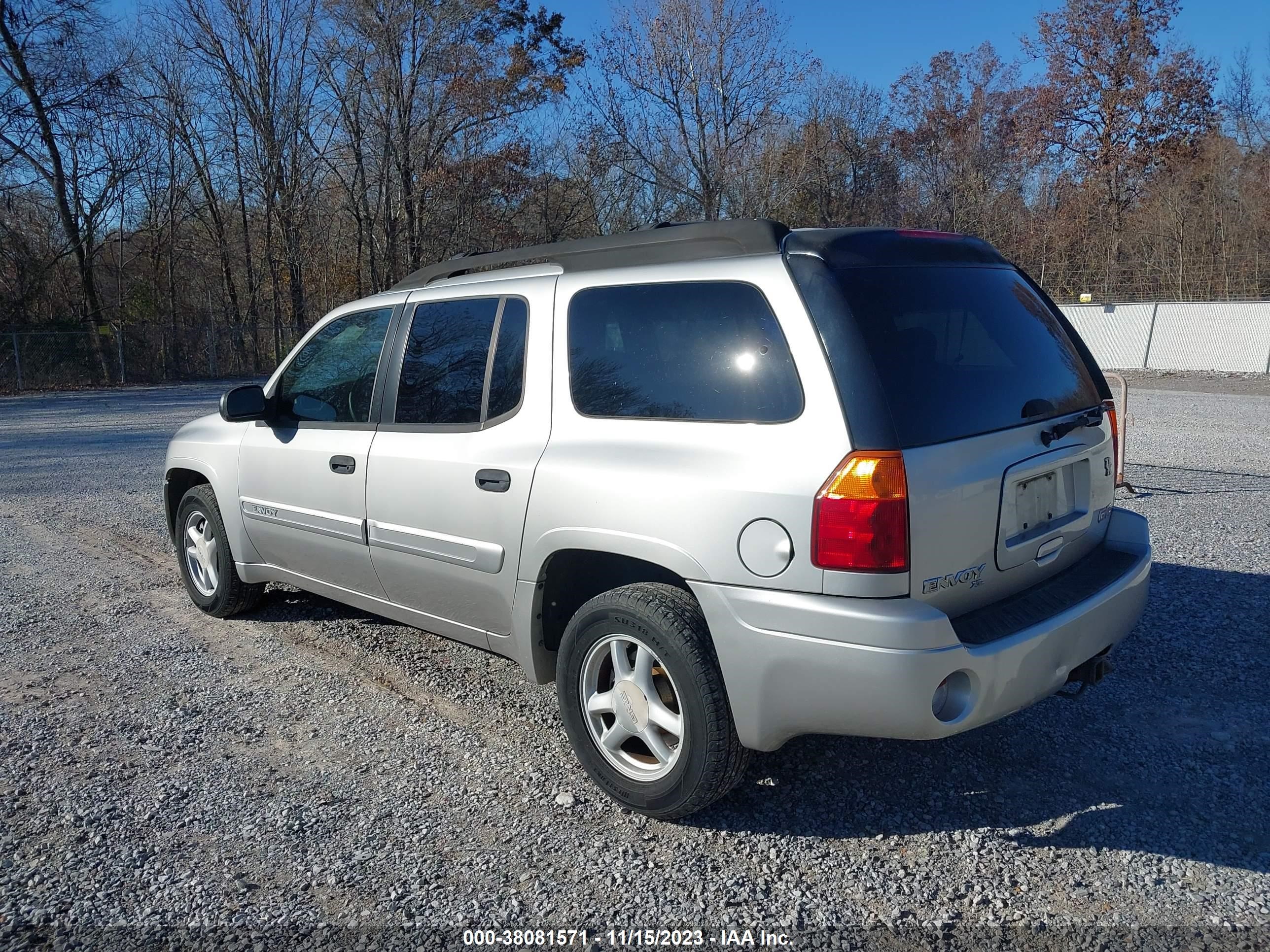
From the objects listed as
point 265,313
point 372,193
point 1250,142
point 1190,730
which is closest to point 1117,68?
point 1250,142

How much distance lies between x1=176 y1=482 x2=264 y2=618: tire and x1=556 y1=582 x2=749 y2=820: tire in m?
2.69

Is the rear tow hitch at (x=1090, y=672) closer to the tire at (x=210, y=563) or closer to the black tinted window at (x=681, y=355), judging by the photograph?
the black tinted window at (x=681, y=355)

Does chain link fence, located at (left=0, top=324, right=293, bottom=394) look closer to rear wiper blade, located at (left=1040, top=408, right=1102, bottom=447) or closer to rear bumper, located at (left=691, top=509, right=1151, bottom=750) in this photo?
rear bumper, located at (left=691, top=509, right=1151, bottom=750)

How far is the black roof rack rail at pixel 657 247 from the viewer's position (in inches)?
126

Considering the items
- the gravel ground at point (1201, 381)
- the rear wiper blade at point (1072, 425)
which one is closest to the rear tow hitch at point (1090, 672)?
the rear wiper blade at point (1072, 425)

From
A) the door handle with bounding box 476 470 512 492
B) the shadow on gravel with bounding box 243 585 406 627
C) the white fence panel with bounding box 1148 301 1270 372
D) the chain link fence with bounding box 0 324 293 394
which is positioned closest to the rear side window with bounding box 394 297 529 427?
the door handle with bounding box 476 470 512 492

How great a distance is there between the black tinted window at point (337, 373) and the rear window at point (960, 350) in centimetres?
240

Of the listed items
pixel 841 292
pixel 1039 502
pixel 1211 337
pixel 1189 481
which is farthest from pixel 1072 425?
pixel 1211 337

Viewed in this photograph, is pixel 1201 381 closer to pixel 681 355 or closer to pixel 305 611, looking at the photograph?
pixel 305 611

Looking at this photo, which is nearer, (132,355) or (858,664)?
(858,664)

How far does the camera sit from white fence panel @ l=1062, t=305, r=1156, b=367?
28.0 m

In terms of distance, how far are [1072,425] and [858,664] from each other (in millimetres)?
1342

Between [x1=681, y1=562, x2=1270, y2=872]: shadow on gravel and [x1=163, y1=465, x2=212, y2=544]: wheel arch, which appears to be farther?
[x1=163, y1=465, x2=212, y2=544]: wheel arch

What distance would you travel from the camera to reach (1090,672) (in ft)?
11.0
